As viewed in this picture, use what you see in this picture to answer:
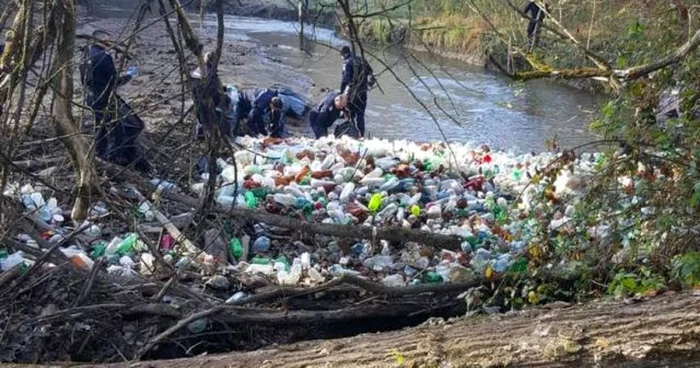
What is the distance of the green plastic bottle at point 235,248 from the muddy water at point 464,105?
4102 mm

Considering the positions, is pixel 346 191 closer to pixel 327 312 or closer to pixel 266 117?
pixel 327 312

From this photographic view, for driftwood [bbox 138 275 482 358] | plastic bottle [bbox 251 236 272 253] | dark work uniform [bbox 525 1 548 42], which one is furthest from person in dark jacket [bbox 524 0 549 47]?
plastic bottle [bbox 251 236 272 253]

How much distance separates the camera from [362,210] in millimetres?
6074

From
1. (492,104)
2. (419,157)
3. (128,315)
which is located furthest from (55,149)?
(492,104)

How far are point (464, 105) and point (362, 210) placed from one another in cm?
905

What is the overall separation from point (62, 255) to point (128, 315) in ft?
1.91

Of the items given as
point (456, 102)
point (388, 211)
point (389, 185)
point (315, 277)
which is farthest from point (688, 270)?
point (456, 102)

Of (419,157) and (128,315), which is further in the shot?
(419,157)

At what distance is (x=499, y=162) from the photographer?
7.69 m

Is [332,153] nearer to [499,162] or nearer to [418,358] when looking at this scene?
[499,162]

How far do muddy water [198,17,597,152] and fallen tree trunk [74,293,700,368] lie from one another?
6.84m

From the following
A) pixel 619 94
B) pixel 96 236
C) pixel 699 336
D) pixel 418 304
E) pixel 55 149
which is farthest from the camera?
pixel 55 149

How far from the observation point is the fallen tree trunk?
1999 mm

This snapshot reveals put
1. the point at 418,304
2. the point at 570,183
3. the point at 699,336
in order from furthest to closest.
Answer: the point at 570,183 → the point at 418,304 → the point at 699,336
